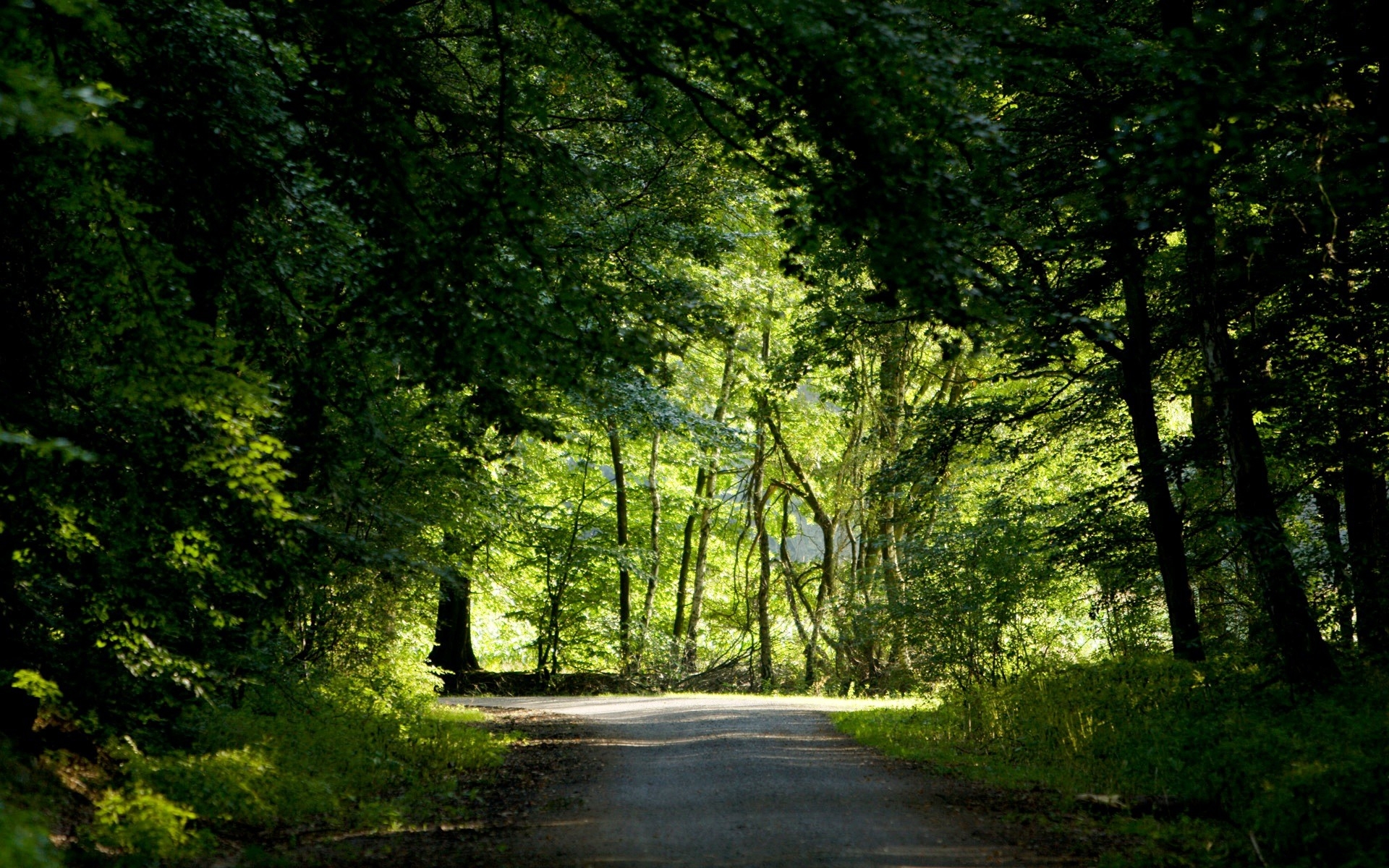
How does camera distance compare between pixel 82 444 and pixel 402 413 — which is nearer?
pixel 82 444

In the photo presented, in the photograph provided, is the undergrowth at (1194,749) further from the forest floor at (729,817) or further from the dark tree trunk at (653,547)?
the dark tree trunk at (653,547)

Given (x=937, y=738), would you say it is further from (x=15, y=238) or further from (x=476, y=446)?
(x=15, y=238)

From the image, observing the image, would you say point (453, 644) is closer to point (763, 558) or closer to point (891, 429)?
point (763, 558)

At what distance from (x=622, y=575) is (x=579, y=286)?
19.4 meters

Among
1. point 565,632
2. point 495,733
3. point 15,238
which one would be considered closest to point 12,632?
point 15,238

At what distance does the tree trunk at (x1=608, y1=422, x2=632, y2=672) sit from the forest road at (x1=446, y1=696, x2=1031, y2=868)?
11043mm

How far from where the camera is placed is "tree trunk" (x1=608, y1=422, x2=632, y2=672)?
2402cm

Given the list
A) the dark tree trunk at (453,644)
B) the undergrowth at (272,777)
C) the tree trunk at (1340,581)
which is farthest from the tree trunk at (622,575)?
the tree trunk at (1340,581)

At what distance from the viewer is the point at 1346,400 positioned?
9398 mm

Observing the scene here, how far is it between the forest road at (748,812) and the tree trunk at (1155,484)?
4.33 metres

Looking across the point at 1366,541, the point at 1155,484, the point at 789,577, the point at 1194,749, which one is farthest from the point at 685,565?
the point at 1194,749

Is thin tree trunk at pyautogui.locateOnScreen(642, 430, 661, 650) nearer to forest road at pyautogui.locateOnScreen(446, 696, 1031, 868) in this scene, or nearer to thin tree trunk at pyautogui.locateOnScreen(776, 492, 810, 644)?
thin tree trunk at pyautogui.locateOnScreen(776, 492, 810, 644)

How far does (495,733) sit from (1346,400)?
34.9 feet

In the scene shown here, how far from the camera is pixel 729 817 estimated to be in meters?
7.56
